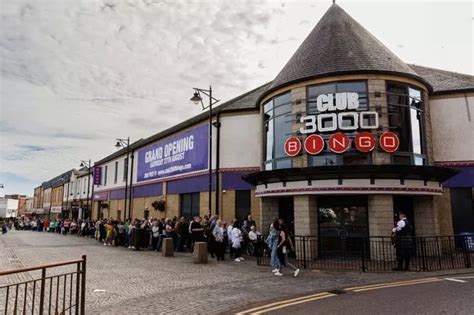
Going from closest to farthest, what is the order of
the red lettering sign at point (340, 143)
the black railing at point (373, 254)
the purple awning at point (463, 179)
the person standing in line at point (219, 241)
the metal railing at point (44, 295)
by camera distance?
the metal railing at point (44, 295) < the black railing at point (373, 254) < the person standing in line at point (219, 241) < the red lettering sign at point (340, 143) < the purple awning at point (463, 179)

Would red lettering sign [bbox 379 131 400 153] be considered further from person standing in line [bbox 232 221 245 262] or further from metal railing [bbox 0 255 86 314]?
metal railing [bbox 0 255 86 314]

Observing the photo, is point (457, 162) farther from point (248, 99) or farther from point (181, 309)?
point (181, 309)

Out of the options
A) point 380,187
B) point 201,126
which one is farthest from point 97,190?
point 380,187

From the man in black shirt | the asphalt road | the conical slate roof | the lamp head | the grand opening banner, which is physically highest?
the conical slate roof

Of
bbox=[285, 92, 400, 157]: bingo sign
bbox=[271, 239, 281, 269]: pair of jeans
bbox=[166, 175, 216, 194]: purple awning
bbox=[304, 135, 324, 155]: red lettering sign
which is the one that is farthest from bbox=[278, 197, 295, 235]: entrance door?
bbox=[271, 239, 281, 269]: pair of jeans

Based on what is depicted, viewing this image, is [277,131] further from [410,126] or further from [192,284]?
[192,284]

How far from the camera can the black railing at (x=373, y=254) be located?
11.9 m

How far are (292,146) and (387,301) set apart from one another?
9.23 m

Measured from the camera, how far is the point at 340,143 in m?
14.7

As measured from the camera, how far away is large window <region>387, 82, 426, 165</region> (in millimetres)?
15312

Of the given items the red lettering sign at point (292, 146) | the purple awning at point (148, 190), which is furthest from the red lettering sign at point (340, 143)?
the purple awning at point (148, 190)

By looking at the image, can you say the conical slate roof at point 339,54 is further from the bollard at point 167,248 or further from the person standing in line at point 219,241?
the bollard at point 167,248

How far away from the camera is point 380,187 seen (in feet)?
46.1

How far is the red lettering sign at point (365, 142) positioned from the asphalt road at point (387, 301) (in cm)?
642
